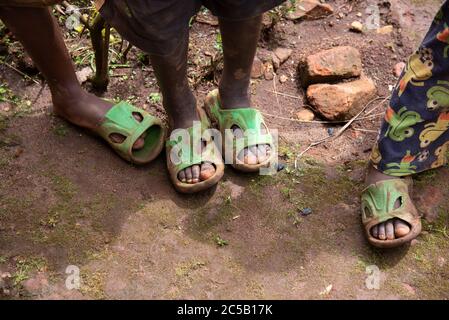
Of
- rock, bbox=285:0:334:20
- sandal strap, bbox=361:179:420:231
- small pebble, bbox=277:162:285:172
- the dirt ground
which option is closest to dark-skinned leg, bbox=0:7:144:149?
the dirt ground

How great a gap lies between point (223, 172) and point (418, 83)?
2.52 ft

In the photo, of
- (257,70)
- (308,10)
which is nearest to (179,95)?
(257,70)

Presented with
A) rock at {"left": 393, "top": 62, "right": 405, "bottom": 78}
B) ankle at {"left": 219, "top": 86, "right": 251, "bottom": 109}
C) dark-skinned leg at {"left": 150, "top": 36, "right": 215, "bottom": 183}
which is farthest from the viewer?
rock at {"left": 393, "top": 62, "right": 405, "bottom": 78}

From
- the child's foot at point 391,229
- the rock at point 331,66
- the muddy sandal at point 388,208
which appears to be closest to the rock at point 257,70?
the rock at point 331,66

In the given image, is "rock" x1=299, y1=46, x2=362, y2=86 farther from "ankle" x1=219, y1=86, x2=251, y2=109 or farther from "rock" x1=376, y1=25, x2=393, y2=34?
"ankle" x1=219, y1=86, x2=251, y2=109

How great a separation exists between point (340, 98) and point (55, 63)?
47.8 inches

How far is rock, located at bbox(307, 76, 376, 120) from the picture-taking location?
7.24 feet

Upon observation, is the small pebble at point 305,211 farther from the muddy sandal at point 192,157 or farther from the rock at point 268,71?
the rock at point 268,71

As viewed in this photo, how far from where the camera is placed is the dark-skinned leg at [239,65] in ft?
5.64

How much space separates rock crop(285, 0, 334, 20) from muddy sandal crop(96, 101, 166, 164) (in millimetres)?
1052

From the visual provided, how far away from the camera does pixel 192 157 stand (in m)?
1.88

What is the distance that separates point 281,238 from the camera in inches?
71.7
